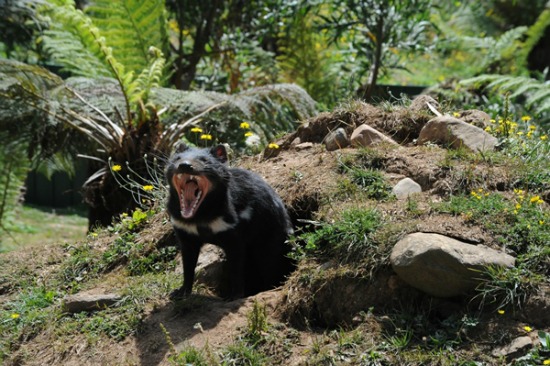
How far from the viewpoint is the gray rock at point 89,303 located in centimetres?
541

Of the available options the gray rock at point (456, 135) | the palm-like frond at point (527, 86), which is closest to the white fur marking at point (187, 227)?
the gray rock at point (456, 135)

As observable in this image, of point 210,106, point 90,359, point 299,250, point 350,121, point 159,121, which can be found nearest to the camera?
point 90,359

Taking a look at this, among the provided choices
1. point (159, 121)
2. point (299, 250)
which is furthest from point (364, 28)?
point (299, 250)

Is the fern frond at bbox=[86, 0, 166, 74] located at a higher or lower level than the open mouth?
higher

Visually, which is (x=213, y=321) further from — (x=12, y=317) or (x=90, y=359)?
(x=12, y=317)

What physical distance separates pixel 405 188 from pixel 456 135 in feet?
2.59

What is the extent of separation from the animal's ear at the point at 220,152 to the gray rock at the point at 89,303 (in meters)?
1.15

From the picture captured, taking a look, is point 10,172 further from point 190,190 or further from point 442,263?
point 442,263

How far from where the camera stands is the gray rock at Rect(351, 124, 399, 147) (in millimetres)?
6340

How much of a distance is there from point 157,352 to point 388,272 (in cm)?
145

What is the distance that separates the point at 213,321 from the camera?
4.93 metres

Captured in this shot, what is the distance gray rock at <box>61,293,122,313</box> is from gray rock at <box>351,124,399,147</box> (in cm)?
223

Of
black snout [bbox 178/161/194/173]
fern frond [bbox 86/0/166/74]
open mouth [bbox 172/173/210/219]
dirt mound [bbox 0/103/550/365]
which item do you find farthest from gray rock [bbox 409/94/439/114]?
fern frond [bbox 86/0/166/74]

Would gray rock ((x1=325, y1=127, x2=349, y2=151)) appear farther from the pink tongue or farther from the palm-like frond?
the palm-like frond
